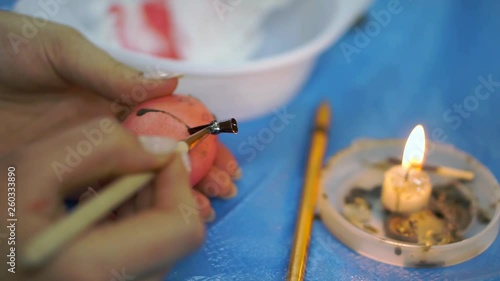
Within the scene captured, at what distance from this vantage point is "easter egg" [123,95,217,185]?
56 centimetres

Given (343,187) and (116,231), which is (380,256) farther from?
(116,231)

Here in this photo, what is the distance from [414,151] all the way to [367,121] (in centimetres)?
→ 22

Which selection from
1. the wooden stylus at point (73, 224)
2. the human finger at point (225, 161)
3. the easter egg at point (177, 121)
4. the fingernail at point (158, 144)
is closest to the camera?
the wooden stylus at point (73, 224)

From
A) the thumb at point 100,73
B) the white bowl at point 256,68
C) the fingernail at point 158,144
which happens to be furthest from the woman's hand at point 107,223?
the white bowl at point 256,68

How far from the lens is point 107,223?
1.42 feet

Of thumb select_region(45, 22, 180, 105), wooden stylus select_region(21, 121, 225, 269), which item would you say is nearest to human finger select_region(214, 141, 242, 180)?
thumb select_region(45, 22, 180, 105)

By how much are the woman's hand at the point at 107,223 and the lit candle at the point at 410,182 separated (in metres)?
0.26

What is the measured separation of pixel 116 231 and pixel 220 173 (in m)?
0.26

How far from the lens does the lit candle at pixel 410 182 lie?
0.60m

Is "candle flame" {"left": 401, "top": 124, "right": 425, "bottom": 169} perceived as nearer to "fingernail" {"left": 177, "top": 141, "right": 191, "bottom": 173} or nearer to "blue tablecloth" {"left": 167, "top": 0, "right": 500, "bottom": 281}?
"blue tablecloth" {"left": 167, "top": 0, "right": 500, "bottom": 281}

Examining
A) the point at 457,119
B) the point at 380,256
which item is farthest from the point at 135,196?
the point at 457,119

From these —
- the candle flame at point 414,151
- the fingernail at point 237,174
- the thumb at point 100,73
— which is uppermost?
the thumb at point 100,73

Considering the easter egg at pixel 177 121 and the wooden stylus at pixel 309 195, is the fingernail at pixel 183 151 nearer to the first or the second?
the easter egg at pixel 177 121

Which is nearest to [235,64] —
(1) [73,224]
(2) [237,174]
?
(2) [237,174]
